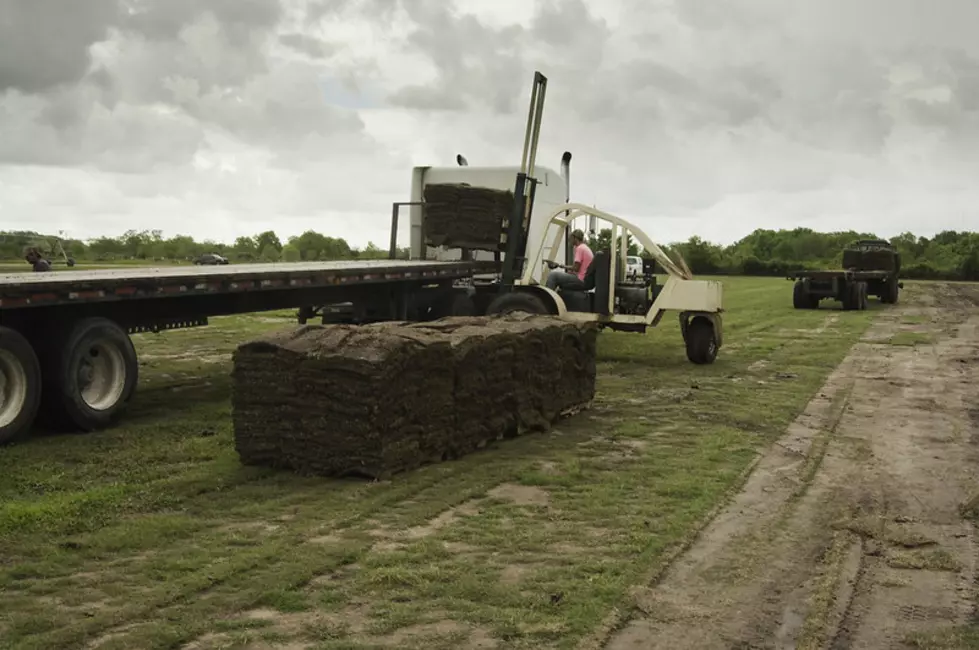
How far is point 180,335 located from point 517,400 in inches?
467

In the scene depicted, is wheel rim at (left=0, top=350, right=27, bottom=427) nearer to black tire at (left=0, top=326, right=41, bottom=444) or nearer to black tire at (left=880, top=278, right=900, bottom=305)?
black tire at (left=0, top=326, right=41, bottom=444)

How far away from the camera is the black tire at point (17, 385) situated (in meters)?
8.50

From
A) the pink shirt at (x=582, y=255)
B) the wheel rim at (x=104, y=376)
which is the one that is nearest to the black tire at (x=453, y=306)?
the pink shirt at (x=582, y=255)

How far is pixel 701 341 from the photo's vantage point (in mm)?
15195

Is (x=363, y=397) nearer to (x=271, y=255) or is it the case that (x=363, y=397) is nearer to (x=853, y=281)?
(x=853, y=281)

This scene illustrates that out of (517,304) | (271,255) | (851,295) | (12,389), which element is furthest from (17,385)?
(851,295)

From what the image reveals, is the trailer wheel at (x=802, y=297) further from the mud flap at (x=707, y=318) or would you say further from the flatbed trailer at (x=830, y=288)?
the mud flap at (x=707, y=318)

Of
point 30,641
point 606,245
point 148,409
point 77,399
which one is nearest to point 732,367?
point 606,245

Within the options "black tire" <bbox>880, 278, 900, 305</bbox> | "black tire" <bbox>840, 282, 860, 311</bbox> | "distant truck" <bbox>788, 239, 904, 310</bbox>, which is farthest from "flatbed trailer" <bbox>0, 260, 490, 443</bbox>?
"black tire" <bbox>880, 278, 900, 305</bbox>

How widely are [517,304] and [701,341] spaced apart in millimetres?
2893

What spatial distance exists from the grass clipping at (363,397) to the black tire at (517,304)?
18.5 feet

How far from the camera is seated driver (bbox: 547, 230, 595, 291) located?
14930mm

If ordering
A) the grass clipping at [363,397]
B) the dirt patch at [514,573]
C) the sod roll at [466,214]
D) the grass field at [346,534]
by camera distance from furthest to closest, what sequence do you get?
the sod roll at [466,214]
the grass clipping at [363,397]
the dirt patch at [514,573]
the grass field at [346,534]

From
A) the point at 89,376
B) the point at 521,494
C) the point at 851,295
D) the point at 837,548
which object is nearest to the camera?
the point at 837,548
